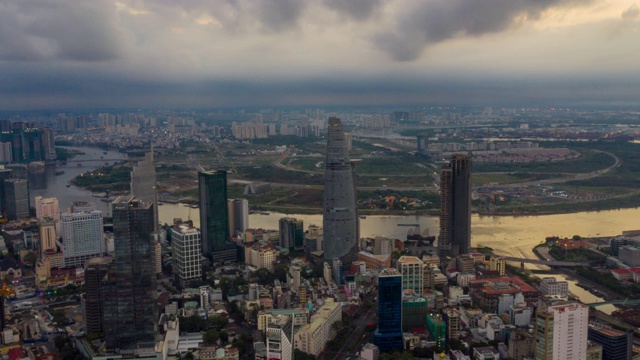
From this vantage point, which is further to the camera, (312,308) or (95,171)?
(95,171)

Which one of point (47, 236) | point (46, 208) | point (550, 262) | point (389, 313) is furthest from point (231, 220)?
point (550, 262)

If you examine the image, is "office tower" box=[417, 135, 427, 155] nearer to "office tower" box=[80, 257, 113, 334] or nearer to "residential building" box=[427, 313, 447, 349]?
"residential building" box=[427, 313, 447, 349]

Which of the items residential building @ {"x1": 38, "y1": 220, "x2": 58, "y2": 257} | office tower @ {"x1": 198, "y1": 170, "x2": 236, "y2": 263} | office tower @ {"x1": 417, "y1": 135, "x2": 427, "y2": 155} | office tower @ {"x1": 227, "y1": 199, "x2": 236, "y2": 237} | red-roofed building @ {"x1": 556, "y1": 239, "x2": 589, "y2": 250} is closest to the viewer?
office tower @ {"x1": 198, "y1": 170, "x2": 236, "y2": 263}

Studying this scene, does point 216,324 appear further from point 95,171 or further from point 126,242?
point 95,171

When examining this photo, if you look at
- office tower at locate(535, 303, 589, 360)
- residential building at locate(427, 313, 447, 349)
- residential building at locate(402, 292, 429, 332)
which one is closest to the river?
residential building at locate(402, 292, 429, 332)

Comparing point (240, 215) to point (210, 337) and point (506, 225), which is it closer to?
point (210, 337)

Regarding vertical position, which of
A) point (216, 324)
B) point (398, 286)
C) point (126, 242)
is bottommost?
point (216, 324)

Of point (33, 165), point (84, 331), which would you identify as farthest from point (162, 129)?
point (84, 331)
